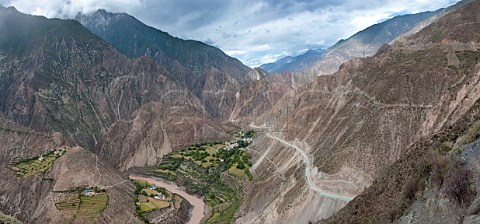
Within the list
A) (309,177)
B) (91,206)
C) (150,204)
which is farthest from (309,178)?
(91,206)

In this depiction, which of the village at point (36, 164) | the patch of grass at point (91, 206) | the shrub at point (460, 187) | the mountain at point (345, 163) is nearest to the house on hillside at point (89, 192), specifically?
the mountain at point (345, 163)

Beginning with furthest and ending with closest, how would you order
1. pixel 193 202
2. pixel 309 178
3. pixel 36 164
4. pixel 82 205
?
pixel 36 164
pixel 193 202
pixel 82 205
pixel 309 178

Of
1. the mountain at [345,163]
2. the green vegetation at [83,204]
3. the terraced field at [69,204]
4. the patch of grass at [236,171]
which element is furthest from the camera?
the patch of grass at [236,171]

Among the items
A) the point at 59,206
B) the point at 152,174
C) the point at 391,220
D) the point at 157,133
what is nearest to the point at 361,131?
the point at 391,220

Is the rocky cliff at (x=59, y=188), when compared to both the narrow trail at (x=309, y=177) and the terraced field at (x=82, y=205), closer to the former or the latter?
the terraced field at (x=82, y=205)

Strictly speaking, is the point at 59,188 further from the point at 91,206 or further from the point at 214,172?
the point at 214,172

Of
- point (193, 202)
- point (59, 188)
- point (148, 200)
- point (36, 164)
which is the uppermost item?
point (36, 164)
